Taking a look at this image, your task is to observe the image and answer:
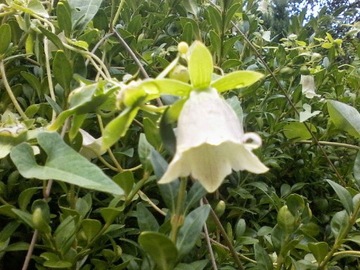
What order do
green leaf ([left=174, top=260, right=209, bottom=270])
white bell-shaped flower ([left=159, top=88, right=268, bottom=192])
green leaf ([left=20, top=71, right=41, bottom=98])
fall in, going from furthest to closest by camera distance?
green leaf ([left=20, top=71, right=41, bottom=98])
green leaf ([left=174, top=260, right=209, bottom=270])
white bell-shaped flower ([left=159, top=88, right=268, bottom=192])

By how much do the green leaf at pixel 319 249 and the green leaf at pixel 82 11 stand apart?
15.3 inches

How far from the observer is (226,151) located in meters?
0.38

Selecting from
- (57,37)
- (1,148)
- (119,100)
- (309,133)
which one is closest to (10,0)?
(57,37)

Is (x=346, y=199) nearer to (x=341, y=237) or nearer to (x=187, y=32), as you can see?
(x=341, y=237)

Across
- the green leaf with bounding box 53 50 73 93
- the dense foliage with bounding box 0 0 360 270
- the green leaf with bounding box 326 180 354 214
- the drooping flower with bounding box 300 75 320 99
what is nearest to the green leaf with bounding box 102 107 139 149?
the dense foliage with bounding box 0 0 360 270

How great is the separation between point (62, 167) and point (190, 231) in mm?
133

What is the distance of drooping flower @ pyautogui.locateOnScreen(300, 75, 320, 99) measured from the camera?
992 mm

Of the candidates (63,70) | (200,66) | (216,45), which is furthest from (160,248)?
(216,45)

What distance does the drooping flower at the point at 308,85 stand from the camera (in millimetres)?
992

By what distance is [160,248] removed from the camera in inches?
15.9

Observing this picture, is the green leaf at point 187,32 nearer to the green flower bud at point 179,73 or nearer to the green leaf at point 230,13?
the green leaf at point 230,13

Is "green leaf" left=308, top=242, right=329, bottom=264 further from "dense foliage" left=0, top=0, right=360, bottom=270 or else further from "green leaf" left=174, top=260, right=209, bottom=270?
"green leaf" left=174, top=260, right=209, bottom=270

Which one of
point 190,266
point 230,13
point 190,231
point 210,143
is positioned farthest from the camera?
point 230,13

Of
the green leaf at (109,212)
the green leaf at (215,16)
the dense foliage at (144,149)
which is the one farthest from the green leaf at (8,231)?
the green leaf at (215,16)
